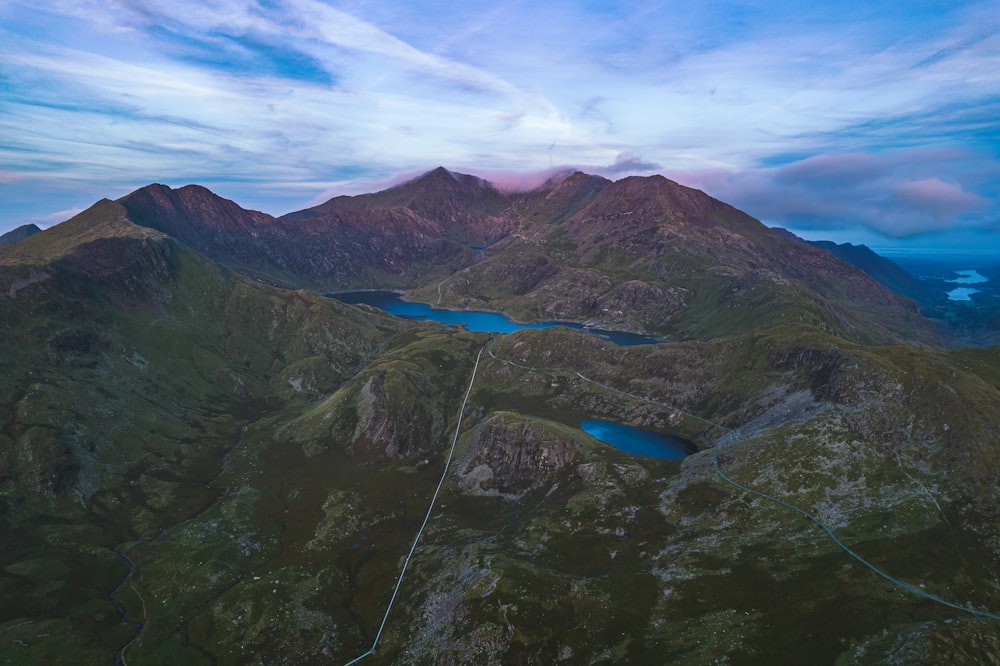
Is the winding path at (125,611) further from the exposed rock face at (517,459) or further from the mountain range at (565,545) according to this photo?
the exposed rock face at (517,459)

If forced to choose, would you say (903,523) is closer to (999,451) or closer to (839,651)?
(999,451)

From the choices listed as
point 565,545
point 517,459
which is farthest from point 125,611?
point 517,459

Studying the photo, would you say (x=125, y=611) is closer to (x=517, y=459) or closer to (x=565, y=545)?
(x=565, y=545)

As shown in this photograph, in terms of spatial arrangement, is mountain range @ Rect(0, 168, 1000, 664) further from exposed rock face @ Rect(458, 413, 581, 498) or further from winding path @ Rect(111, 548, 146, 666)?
exposed rock face @ Rect(458, 413, 581, 498)

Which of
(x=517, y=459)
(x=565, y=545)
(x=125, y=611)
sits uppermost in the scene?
(x=517, y=459)

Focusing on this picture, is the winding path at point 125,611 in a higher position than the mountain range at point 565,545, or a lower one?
lower

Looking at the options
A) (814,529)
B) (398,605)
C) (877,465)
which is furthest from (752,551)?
(398,605)

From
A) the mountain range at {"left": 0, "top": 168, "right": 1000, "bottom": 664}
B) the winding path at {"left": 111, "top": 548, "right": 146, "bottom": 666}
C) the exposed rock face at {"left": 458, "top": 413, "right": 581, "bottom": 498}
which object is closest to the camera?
the mountain range at {"left": 0, "top": 168, "right": 1000, "bottom": 664}

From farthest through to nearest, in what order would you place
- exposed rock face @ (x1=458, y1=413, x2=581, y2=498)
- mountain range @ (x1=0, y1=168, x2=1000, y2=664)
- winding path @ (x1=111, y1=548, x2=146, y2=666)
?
exposed rock face @ (x1=458, y1=413, x2=581, y2=498)
winding path @ (x1=111, y1=548, x2=146, y2=666)
mountain range @ (x1=0, y1=168, x2=1000, y2=664)

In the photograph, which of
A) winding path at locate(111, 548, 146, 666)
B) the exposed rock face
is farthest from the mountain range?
the exposed rock face

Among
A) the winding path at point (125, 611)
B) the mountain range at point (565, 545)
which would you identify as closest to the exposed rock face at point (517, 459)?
the mountain range at point (565, 545)

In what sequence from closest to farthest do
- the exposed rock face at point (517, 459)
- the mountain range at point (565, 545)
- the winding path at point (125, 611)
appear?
1. the mountain range at point (565, 545)
2. the winding path at point (125, 611)
3. the exposed rock face at point (517, 459)
